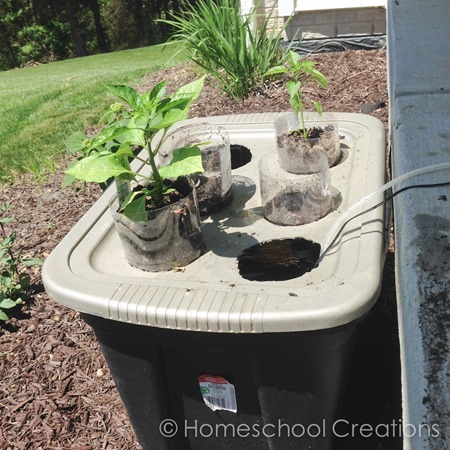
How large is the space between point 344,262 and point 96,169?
0.63 meters

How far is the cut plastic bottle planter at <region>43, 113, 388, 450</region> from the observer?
118cm

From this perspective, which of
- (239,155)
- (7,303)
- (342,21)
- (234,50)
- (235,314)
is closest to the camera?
(235,314)

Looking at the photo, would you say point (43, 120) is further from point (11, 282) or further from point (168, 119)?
point (168, 119)

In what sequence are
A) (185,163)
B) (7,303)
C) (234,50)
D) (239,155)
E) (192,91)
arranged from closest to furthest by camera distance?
(185,163)
(192,91)
(239,155)
(7,303)
(234,50)

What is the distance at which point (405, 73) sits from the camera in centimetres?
165

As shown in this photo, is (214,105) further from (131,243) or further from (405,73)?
(131,243)

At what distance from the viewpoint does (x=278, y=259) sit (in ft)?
4.73

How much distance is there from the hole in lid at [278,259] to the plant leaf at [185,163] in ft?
0.98

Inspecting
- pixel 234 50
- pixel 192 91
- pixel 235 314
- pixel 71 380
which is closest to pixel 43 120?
pixel 234 50

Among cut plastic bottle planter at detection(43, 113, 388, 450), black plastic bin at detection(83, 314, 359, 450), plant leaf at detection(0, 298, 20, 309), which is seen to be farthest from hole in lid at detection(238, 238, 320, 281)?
plant leaf at detection(0, 298, 20, 309)

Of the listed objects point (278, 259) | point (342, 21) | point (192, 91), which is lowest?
point (278, 259)

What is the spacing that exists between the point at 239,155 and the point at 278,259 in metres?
0.68

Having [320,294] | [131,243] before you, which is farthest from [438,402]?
[131,243]

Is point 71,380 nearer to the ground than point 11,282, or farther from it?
nearer to the ground
